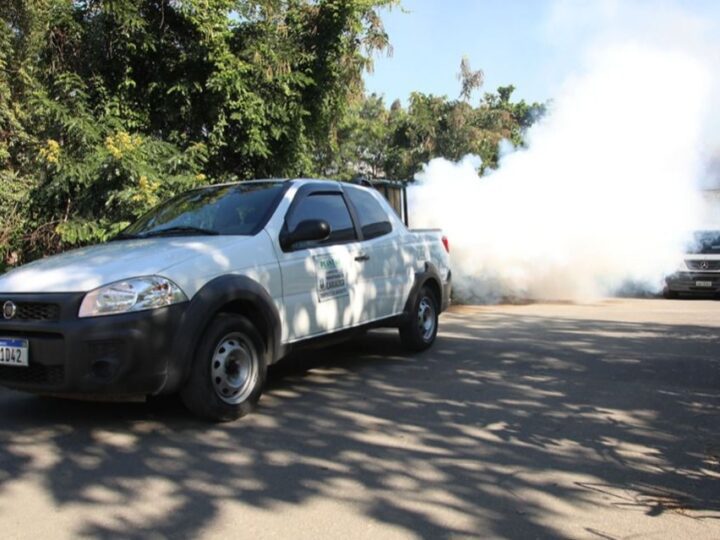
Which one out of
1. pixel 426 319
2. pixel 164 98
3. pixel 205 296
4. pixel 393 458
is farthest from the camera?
pixel 164 98

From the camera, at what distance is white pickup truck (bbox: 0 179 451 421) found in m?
4.25

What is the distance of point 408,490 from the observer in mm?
3721

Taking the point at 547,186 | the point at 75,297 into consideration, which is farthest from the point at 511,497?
the point at 547,186

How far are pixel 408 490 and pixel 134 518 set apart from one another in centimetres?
142

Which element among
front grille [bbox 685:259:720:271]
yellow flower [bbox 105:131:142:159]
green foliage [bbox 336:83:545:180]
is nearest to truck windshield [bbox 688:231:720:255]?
front grille [bbox 685:259:720:271]

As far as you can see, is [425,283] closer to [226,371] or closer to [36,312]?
[226,371]

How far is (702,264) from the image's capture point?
1501 cm

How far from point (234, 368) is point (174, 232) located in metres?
1.33

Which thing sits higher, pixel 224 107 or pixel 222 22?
pixel 222 22

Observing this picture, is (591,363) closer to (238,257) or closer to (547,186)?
(238,257)

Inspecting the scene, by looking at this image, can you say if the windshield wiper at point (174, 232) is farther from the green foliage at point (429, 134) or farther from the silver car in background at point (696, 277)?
the green foliage at point (429, 134)

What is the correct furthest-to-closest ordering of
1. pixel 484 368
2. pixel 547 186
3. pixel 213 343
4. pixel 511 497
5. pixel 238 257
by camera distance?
1. pixel 547 186
2. pixel 484 368
3. pixel 238 257
4. pixel 213 343
5. pixel 511 497

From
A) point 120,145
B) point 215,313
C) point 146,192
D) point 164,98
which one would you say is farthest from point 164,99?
point 215,313

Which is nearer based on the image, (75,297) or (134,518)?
(134,518)
